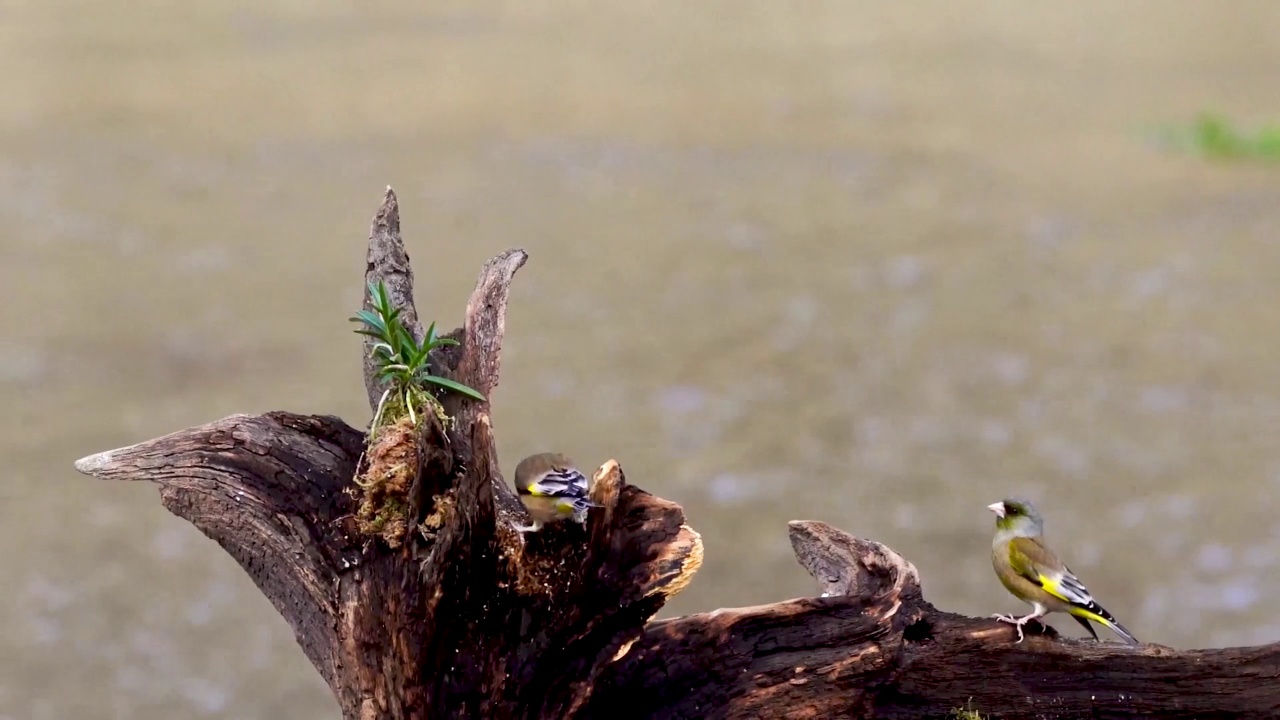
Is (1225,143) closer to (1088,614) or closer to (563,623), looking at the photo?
(1088,614)

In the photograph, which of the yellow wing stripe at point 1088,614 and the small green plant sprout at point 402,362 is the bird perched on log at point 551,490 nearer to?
the small green plant sprout at point 402,362

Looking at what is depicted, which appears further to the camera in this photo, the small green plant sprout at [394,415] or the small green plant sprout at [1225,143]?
the small green plant sprout at [1225,143]

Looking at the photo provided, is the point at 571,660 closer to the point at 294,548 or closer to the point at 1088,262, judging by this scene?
the point at 294,548

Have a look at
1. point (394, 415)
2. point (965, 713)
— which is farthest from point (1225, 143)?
point (394, 415)

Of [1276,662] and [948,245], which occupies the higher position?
[948,245]

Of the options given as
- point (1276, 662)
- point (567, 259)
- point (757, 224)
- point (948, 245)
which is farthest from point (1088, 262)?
point (1276, 662)

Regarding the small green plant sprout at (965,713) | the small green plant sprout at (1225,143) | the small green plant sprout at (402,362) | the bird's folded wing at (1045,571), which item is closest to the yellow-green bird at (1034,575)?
the bird's folded wing at (1045,571)
